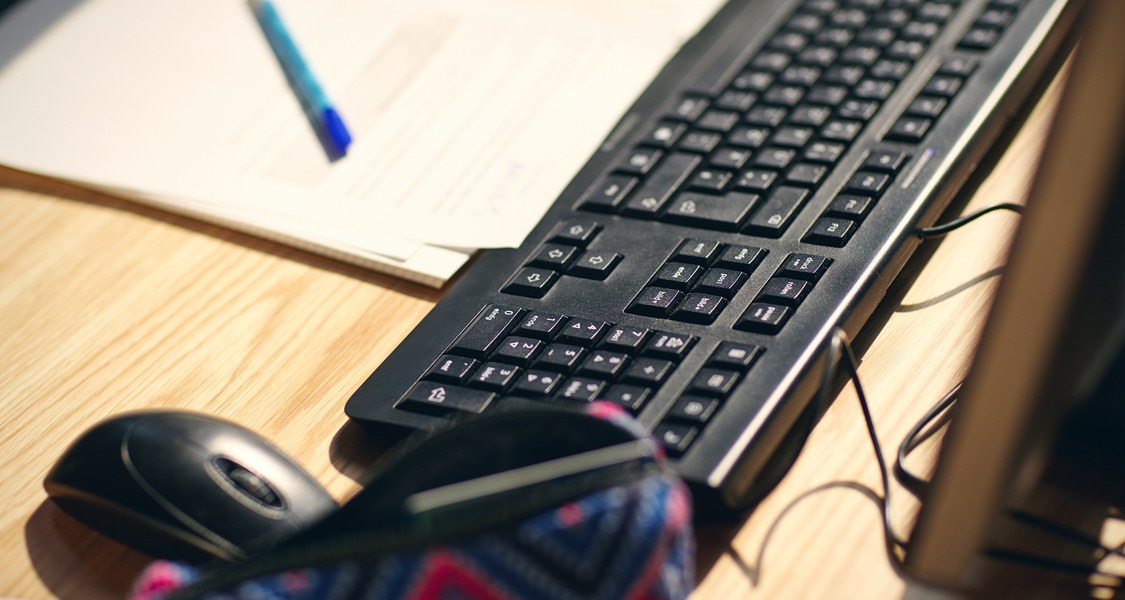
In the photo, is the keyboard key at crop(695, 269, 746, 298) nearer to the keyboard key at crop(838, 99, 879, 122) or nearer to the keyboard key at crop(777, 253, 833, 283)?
the keyboard key at crop(777, 253, 833, 283)

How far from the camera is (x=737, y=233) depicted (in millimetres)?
496

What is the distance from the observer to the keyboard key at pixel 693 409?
398 mm

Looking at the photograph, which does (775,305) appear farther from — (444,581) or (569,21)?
(569,21)

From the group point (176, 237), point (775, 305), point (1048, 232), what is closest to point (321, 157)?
point (176, 237)

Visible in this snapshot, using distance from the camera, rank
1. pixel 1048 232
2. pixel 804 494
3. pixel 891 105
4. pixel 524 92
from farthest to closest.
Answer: pixel 524 92, pixel 891 105, pixel 804 494, pixel 1048 232

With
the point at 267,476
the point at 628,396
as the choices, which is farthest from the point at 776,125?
the point at 267,476

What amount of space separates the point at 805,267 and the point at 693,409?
0.10 metres

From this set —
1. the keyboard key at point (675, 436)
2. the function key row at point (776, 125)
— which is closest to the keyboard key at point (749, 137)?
the function key row at point (776, 125)

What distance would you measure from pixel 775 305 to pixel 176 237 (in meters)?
0.38

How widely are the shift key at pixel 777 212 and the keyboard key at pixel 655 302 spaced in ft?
0.18

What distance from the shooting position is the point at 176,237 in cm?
64

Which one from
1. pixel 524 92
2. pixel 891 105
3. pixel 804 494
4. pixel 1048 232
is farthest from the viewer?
pixel 524 92

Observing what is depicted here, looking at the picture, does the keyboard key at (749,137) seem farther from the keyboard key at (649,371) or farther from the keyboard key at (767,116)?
the keyboard key at (649,371)

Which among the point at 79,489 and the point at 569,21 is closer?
the point at 79,489
